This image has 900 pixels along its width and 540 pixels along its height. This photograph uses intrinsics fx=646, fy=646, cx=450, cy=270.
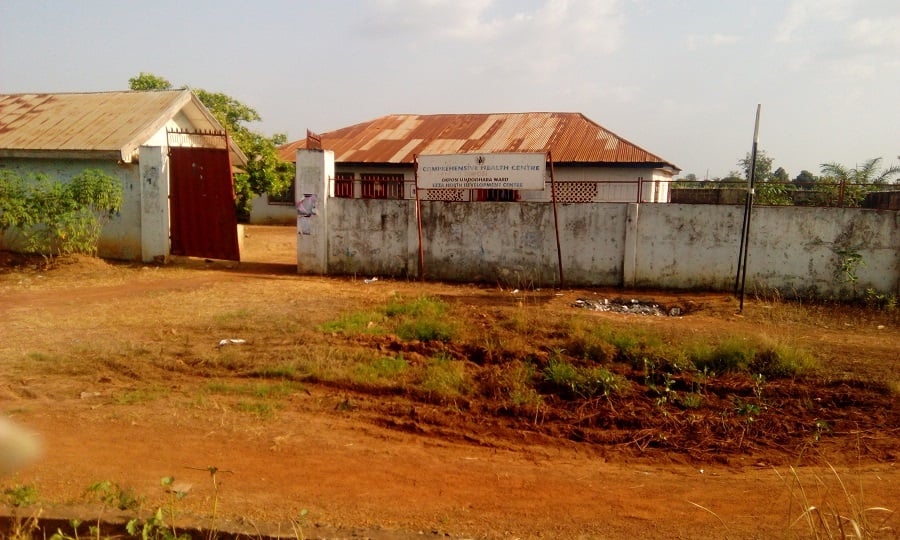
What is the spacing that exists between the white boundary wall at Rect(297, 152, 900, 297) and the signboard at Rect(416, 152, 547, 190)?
0.42 m

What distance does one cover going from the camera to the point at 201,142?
Result: 17859 millimetres

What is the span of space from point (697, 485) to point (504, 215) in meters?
8.27

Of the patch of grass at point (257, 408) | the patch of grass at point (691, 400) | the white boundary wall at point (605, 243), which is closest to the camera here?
the patch of grass at point (257, 408)

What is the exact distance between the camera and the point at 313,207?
12.9m

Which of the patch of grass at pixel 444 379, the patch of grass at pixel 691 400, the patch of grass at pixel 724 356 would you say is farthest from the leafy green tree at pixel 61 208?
the patch of grass at pixel 691 400

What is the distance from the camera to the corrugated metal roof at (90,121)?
45.3 ft

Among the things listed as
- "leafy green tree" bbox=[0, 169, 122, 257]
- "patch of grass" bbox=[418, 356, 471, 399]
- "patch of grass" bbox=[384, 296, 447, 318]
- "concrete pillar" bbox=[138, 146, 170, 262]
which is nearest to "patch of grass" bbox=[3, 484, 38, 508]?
"patch of grass" bbox=[418, 356, 471, 399]

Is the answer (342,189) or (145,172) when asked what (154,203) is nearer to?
(145,172)

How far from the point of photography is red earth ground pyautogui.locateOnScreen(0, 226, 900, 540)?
380cm

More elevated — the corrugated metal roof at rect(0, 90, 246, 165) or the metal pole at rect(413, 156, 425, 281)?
the corrugated metal roof at rect(0, 90, 246, 165)

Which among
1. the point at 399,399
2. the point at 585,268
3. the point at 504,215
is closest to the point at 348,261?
the point at 504,215

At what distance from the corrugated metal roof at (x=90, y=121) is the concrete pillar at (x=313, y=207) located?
387cm

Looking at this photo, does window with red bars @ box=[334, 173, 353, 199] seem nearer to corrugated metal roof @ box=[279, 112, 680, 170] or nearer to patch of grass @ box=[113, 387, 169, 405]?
patch of grass @ box=[113, 387, 169, 405]

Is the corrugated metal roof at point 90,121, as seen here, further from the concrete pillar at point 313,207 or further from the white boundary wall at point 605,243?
the white boundary wall at point 605,243
